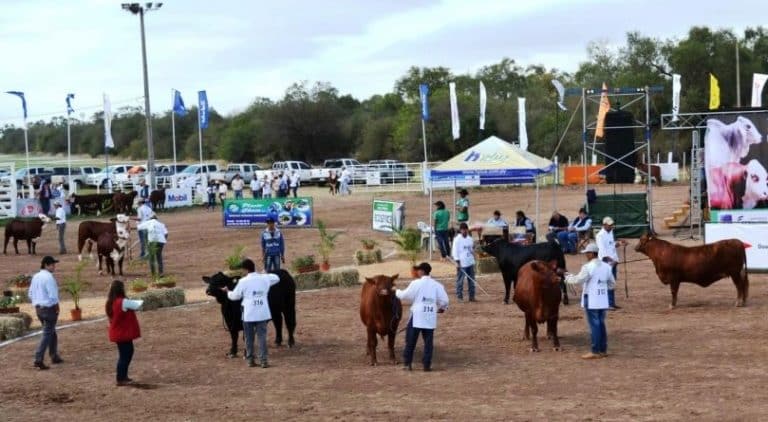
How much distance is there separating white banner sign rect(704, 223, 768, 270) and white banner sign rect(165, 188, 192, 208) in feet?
96.1

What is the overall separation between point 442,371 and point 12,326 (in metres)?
7.96

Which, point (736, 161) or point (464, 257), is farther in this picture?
point (736, 161)

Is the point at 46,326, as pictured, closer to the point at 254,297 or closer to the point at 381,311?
the point at 254,297

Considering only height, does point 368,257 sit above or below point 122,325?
below

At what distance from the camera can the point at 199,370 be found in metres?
14.5

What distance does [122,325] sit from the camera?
13398 millimetres

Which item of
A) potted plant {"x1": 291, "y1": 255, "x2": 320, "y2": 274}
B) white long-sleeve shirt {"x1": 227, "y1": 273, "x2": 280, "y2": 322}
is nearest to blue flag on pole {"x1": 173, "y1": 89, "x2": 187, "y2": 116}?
potted plant {"x1": 291, "y1": 255, "x2": 320, "y2": 274}

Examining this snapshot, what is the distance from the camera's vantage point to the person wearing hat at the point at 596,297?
46.4 feet

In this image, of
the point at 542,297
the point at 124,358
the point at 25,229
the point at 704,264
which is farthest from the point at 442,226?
the point at 25,229

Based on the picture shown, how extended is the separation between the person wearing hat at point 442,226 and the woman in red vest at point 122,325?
509 inches

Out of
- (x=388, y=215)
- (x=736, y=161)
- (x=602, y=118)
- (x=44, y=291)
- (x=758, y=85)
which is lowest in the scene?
(x=44, y=291)

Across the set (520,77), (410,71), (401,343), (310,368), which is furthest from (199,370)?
(520,77)

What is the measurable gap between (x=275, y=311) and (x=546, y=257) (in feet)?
17.6

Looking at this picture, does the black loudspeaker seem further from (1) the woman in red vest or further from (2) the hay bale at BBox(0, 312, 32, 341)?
(1) the woman in red vest
